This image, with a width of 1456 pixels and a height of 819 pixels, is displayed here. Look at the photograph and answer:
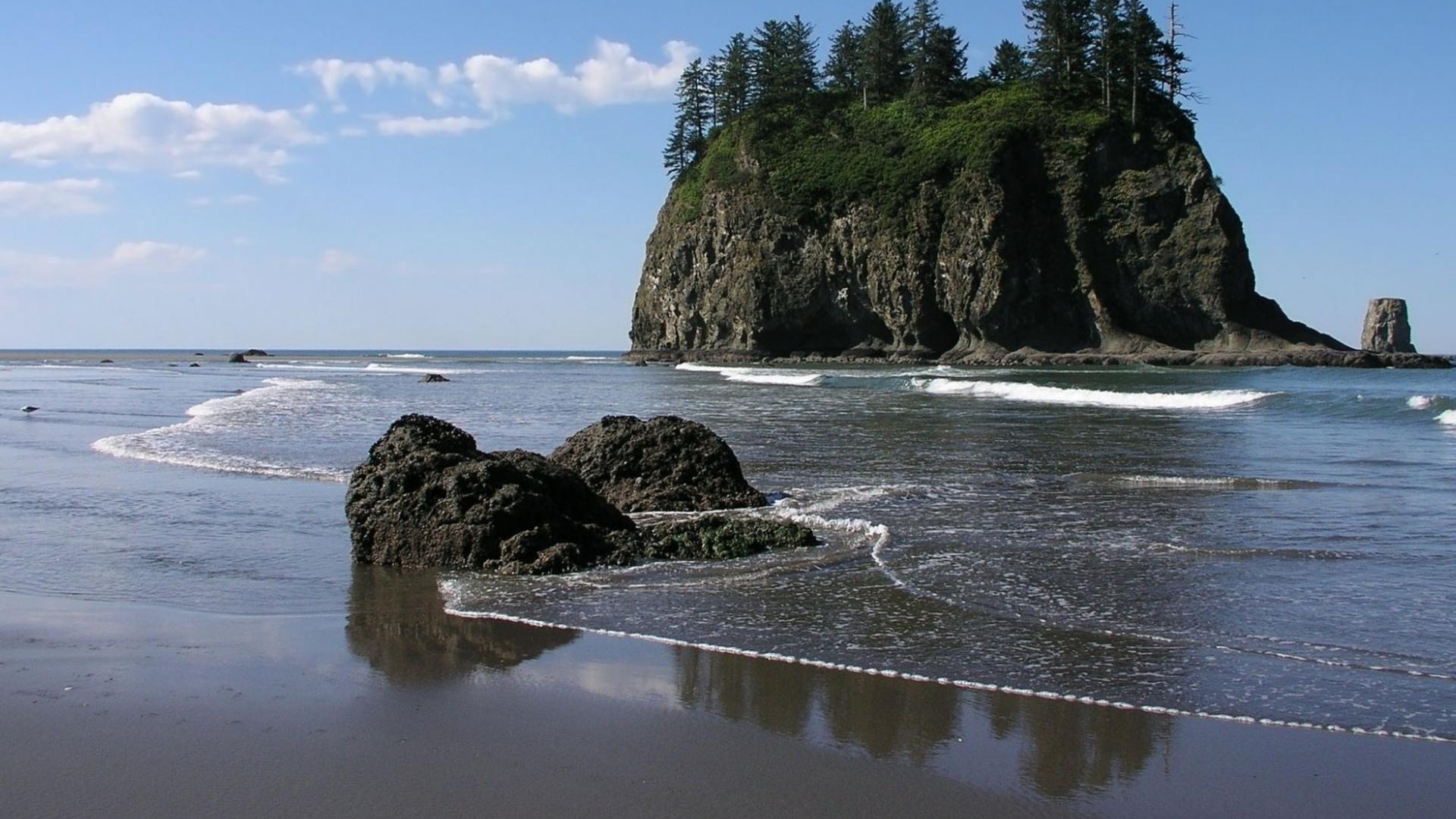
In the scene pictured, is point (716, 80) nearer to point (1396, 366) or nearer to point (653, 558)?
point (1396, 366)

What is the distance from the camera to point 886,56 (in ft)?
269

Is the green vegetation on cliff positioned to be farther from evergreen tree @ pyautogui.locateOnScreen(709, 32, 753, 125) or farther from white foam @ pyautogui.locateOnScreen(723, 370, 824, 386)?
white foam @ pyautogui.locateOnScreen(723, 370, 824, 386)

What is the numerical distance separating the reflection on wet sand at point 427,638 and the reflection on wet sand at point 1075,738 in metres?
2.41

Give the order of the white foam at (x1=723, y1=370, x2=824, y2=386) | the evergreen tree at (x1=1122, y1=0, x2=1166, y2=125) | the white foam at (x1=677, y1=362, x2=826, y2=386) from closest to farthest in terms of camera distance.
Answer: the white foam at (x1=723, y1=370, x2=824, y2=386), the white foam at (x1=677, y1=362, x2=826, y2=386), the evergreen tree at (x1=1122, y1=0, x2=1166, y2=125)

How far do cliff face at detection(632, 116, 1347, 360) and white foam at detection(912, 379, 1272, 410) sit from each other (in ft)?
92.9

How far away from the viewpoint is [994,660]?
5.53 metres

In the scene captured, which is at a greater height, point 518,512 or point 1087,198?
point 1087,198

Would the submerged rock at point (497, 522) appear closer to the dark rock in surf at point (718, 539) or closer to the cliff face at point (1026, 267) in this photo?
the dark rock in surf at point (718, 539)

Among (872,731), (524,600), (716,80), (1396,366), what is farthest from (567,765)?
(716,80)

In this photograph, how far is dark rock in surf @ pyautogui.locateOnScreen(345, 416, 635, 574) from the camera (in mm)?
8031

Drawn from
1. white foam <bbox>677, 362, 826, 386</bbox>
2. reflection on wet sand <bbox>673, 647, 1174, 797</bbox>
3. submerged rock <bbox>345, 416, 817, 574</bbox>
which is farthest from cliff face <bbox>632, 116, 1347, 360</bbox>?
reflection on wet sand <bbox>673, 647, 1174, 797</bbox>

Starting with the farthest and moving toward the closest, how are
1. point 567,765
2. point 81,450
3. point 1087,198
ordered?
point 1087,198 → point 81,450 → point 567,765

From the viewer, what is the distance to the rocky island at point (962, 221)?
6078 centimetres

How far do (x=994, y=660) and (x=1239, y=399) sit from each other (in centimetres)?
Result: 2469
